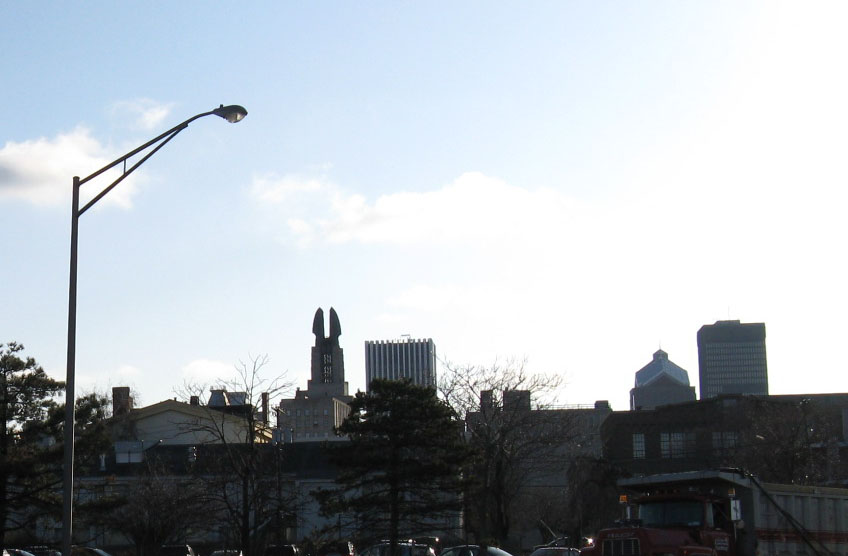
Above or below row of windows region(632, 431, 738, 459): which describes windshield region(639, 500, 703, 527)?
below

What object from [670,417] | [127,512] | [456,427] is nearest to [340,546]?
[456,427]

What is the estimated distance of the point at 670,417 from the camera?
308 ft

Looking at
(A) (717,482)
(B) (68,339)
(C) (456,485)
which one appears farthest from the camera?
(C) (456,485)

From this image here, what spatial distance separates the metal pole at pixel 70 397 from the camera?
1984 centimetres

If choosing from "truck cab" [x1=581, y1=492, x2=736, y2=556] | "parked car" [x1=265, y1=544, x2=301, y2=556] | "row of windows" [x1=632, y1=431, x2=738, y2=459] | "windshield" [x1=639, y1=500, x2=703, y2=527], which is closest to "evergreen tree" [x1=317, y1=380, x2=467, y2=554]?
"parked car" [x1=265, y1=544, x2=301, y2=556]

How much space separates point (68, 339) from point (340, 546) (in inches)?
959

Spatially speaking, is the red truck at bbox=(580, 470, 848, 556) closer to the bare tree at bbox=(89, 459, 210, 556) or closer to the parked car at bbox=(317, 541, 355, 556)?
the bare tree at bbox=(89, 459, 210, 556)

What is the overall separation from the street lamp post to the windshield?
35.6 ft

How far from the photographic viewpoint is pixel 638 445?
307 feet

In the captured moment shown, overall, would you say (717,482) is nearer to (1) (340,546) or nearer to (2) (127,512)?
(1) (340,546)

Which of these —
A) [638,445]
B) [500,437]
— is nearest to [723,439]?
[638,445]

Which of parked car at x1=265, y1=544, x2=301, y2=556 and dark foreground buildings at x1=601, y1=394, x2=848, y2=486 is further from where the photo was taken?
dark foreground buildings at x1=601, y1=394, x2=848, y2=486

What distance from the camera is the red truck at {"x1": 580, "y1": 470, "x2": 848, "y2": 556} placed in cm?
2123

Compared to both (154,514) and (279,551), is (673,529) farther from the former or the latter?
(154,514)
